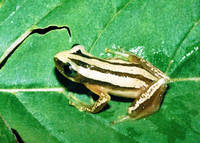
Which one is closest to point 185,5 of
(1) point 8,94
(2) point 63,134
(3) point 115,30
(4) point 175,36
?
(4) point 175,36

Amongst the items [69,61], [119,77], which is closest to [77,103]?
[69,61]

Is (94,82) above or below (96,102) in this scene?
above

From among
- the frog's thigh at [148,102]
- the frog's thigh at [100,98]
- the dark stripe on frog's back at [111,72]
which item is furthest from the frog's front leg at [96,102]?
the frog's thigh at [148,102]

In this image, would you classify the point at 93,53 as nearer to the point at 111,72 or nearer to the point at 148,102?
the point at 111,72

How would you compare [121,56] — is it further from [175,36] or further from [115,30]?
[175,36]

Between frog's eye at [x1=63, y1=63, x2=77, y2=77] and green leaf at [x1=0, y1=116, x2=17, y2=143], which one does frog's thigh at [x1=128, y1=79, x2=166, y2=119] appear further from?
green leaf at [x1=0, y1=116, x2=17, y2=143]

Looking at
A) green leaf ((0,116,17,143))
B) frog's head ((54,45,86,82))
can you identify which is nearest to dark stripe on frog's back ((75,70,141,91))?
frog's head ((54,45,86,82))

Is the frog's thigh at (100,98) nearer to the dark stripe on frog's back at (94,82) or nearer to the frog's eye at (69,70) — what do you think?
the dark stripe on frog's back at (94,82)
